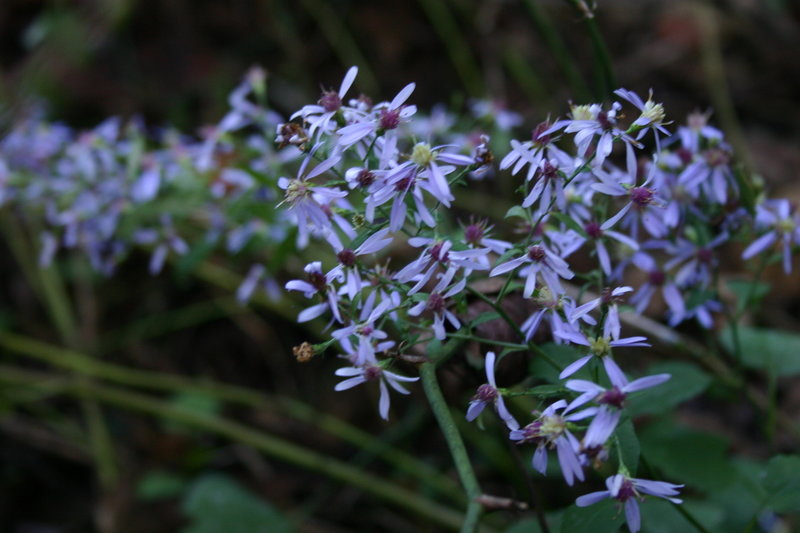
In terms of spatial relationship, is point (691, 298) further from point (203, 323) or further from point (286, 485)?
point (203, 323)

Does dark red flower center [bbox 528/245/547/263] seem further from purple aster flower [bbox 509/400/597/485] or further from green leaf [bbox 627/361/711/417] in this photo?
green leaf [bbox 627/361/711/417]

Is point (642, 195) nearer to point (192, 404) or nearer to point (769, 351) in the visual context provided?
point (769, 351)

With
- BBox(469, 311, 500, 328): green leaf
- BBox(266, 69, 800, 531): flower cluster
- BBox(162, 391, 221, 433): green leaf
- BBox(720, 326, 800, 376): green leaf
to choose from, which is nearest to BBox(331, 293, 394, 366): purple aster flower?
BBox(266, 69, 800, 531): flower cluster

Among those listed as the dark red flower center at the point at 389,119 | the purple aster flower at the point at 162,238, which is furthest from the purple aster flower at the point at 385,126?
the purple aster flower at the point at 162,238

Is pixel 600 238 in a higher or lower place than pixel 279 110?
lower

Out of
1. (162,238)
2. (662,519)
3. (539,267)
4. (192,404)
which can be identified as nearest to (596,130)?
(539,267)

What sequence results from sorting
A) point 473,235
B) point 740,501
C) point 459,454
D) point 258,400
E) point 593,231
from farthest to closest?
point 258,400 < point 740,501 < point 593,231 < point 473,235 < point 459,454

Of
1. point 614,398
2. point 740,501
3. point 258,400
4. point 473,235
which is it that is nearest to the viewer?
point 614,398
